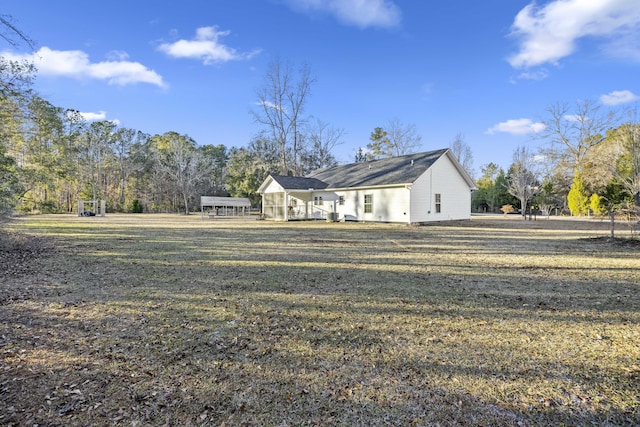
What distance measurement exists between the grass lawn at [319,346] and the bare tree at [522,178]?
2588 cm

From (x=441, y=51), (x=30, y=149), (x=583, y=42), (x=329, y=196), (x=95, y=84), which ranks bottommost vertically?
(x=329, y=196)

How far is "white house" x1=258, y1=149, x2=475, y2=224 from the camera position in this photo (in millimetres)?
19734

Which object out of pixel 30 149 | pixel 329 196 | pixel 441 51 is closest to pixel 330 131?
pixel 329 196

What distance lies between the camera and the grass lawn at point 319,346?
2367mm

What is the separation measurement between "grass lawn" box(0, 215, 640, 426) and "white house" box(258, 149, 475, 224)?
42.0ft

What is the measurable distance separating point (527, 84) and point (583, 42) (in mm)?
3496

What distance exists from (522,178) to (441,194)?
13230mm

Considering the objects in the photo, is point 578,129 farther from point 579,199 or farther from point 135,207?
point 135,207

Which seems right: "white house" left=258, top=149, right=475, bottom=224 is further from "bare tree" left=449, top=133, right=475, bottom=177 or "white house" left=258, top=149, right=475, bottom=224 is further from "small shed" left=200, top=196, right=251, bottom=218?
"bare tree" left=449, top=133, right=475, bottom=177

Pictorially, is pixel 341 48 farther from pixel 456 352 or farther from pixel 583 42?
pixel 456 352

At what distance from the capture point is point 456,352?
325 centimetres

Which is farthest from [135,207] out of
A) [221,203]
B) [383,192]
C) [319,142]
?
[383,192]

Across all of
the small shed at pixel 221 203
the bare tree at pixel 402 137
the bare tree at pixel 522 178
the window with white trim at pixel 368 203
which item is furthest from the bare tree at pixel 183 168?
the bare tree at pixel 522 178

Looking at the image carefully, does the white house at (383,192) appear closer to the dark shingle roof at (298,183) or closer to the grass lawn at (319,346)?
the dark shingle roof at (298,183)
